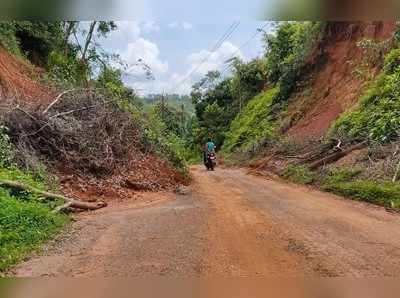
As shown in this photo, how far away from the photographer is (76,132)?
12.7m

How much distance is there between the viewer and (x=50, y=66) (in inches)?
816

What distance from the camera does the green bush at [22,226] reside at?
6.25m

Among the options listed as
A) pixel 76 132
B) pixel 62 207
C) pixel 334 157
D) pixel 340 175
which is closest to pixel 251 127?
pixel 334 157

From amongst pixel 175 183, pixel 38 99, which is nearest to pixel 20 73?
pixel 38 99

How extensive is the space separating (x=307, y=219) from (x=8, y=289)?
304 inches

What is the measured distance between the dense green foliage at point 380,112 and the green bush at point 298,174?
74.6 inches

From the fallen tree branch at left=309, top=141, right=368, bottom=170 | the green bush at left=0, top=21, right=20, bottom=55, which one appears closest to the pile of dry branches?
the green bush at left=0, top=21, right=20, bottom=55

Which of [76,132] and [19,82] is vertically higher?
[19,82]

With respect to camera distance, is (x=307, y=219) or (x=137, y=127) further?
(x=137, y=127)

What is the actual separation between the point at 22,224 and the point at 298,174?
11418 millimetres

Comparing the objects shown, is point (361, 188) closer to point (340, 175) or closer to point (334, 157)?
point (340, 175)

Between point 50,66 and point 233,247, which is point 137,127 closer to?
point 50,66

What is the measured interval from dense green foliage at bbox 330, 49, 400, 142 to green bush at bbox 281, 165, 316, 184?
1896mm

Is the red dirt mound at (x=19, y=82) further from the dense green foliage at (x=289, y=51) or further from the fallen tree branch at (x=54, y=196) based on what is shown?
the dense green foliage at (x=289, y=51)
